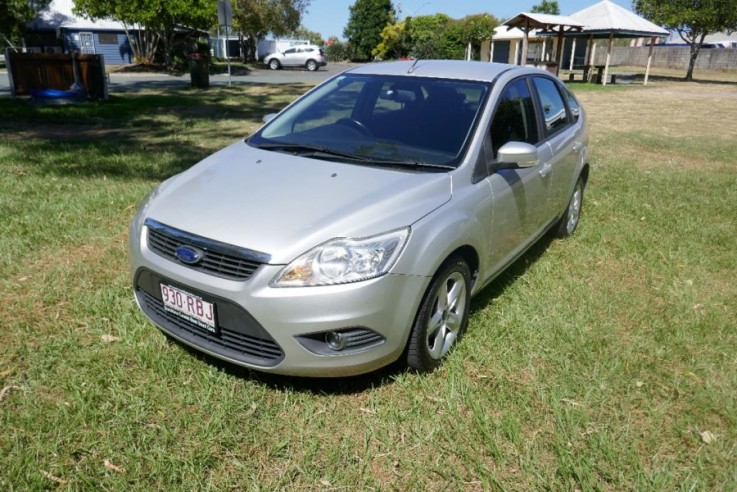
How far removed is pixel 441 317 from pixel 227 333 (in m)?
1.11

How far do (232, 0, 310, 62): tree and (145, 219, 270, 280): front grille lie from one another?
127 ft

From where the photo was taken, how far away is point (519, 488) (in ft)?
7.90

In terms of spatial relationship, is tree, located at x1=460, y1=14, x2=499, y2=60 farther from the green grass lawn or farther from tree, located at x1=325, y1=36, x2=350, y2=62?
the green grass lawn

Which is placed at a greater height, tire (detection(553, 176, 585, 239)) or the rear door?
the rear door

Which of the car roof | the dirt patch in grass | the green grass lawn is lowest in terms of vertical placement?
the green grass lawn

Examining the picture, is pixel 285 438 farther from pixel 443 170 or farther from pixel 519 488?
pixel 443 170

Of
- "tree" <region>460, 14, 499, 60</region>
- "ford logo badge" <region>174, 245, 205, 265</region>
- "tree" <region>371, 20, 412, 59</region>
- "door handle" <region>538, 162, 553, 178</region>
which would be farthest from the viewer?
"tree" <region>371, 20, 412, 59</region>

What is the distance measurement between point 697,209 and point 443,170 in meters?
4.63

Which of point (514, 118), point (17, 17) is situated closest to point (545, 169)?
point (514, 118)

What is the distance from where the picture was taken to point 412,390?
2.99 meters

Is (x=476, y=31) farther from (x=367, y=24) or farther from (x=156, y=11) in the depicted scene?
(x=156, y=11)

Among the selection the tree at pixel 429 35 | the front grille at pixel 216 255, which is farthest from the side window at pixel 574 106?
the tree at pixel 429 35

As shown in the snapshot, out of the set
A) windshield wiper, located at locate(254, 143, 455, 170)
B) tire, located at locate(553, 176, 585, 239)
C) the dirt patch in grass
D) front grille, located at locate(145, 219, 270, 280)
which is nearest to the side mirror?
windshield wiper, located at locate(254, 143, 455, 170)

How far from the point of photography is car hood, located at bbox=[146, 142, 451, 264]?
264 cm
